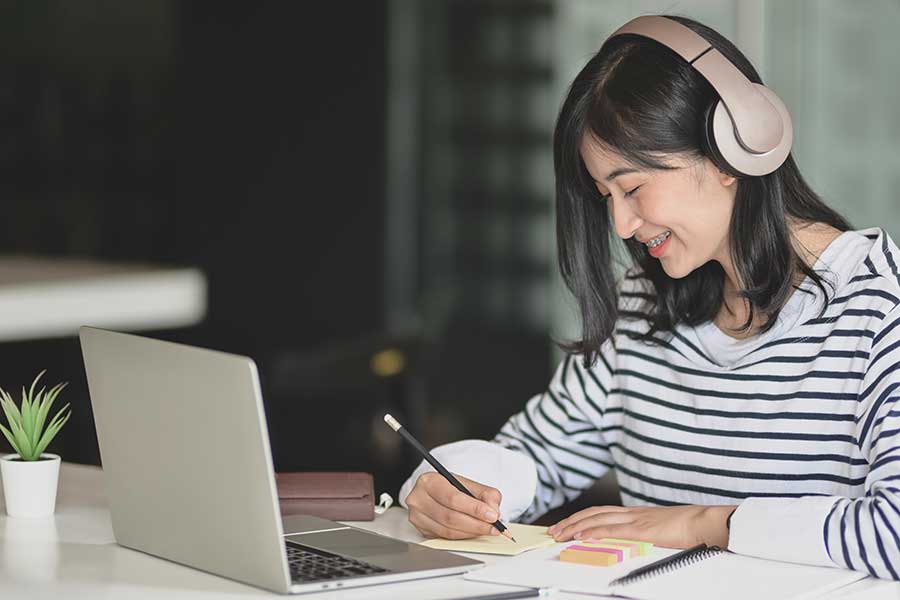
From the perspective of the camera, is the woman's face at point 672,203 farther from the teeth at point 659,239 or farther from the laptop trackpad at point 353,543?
the laptop trackpad at point 353,543

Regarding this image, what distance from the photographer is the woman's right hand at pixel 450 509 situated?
5.05 feet

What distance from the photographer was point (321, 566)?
1.37 meters

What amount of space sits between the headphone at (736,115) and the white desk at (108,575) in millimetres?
518

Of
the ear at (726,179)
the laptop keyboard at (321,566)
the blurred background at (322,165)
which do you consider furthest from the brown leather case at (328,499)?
the blurred background at (322,165)

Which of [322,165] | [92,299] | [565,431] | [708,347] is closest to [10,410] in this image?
[565,431]

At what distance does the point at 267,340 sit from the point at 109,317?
4.10 feet

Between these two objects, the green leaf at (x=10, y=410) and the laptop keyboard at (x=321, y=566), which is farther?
the green leaf at (x=10, y=410)

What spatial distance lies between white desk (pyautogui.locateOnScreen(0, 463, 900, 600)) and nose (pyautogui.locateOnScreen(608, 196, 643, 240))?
462 millimetres

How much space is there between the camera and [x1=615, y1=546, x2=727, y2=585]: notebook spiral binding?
1.34m

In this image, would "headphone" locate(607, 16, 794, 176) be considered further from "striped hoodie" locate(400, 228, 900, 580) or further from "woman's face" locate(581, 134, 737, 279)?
"striped hoodie" locate(400, 228, 900, 580)

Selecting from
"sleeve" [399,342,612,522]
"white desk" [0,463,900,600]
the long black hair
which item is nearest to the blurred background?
"sleeve" [399,342,612,522]

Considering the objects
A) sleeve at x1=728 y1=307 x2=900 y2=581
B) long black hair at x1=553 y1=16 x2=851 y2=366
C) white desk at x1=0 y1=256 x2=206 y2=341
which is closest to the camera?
A: sleeve at x1=728 y1=307 x2=900 y2=581

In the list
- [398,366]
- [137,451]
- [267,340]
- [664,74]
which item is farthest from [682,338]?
[267,340]

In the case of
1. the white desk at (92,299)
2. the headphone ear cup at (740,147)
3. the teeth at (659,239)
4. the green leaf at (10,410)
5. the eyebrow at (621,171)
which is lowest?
the white desk at (92,299)
